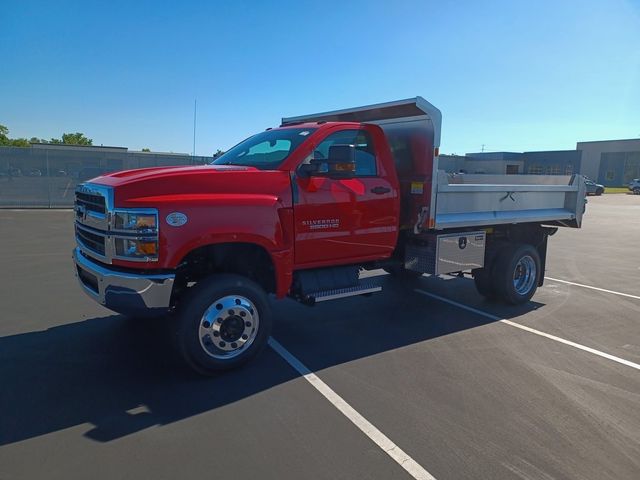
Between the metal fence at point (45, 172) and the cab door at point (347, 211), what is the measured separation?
1690cm

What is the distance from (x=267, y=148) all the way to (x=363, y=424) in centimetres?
316

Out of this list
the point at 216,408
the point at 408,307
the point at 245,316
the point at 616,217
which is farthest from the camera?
the point at 616,217

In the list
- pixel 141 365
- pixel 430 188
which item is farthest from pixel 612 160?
pixel 141 365

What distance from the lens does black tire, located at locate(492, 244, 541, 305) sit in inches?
270

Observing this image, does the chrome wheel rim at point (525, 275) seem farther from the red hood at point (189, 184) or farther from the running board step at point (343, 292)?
the red hood at point (189, 184)

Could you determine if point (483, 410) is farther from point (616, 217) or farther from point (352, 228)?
point (616, 217)

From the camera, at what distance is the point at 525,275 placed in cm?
724

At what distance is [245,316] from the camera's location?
438 centimetres

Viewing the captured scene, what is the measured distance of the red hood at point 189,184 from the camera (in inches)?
155

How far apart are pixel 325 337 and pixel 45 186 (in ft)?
59.0

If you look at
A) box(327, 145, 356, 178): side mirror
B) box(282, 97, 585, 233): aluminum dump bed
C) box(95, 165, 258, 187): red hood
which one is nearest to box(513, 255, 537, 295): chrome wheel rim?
box(282, 97, 585, 233): aluminum dump bed

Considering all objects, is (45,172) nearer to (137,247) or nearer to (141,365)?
(141,365)

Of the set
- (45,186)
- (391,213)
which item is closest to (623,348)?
(391,213)

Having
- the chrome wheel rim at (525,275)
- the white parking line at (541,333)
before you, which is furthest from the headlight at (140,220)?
the chrome wheel rim at (525,275)
